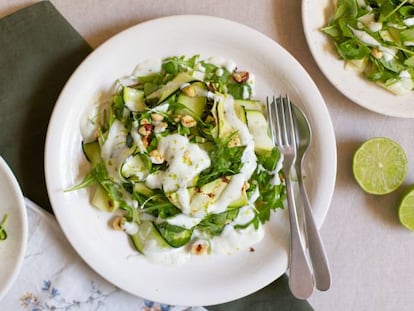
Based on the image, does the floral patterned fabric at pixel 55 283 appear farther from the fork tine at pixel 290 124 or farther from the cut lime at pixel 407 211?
the cut lime at pixel 407 211

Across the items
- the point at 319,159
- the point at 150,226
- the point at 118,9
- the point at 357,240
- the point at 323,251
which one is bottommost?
the point at 357,240

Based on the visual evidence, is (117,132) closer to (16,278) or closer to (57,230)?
(57,230)

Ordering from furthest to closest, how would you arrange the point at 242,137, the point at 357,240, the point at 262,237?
the point at 357,240
the point at 262,237
the point at 242,137

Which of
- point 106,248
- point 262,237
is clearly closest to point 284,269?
point 262,237

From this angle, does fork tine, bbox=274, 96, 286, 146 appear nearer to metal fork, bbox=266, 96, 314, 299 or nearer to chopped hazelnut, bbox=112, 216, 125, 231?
metal fork, bbox=266, 96, 314, 299

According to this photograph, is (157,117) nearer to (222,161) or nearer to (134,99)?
(134,99)

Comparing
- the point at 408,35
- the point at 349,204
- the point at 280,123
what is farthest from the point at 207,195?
the point at 408,35
